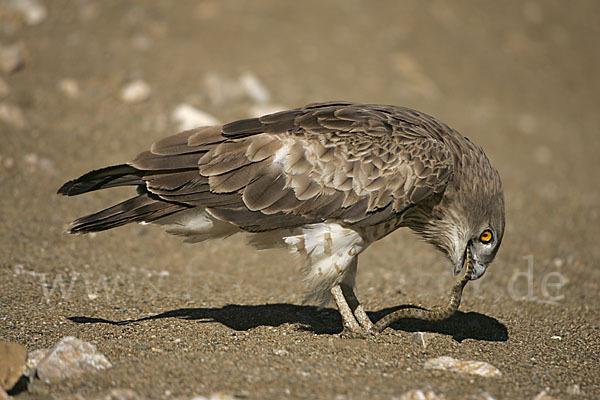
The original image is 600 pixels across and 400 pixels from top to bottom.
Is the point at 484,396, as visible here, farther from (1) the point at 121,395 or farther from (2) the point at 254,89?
(2) the point at 254,89

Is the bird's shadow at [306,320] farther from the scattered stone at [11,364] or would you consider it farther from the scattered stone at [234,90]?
the scattered stone at [234,90]

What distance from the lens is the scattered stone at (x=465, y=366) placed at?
16.3 ft

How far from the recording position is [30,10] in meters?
12.8

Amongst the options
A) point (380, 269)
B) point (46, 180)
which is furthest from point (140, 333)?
point (46, 180)

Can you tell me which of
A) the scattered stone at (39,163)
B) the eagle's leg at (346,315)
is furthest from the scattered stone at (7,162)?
the eagle's leg at (346,315)

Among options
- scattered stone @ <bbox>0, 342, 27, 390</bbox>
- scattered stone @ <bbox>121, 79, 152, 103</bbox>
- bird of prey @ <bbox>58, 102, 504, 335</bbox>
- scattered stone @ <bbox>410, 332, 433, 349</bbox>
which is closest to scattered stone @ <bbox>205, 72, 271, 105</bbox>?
scattered stone @ <bbox>121, 79, 152, 103</bbox>

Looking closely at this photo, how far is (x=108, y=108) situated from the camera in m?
10.7

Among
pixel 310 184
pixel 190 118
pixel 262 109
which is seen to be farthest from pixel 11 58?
pixel 310 184

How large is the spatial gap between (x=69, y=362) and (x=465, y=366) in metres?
2.69

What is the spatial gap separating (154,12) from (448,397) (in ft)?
34.1

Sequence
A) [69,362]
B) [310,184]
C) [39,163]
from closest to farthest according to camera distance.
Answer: [69,362] < [310,184] < [39,163]

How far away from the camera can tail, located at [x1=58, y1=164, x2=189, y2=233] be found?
552cm

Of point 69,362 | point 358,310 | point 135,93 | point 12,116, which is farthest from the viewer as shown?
point 135,93

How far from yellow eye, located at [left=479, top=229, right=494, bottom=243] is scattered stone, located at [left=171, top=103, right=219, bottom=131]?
17.3ft
